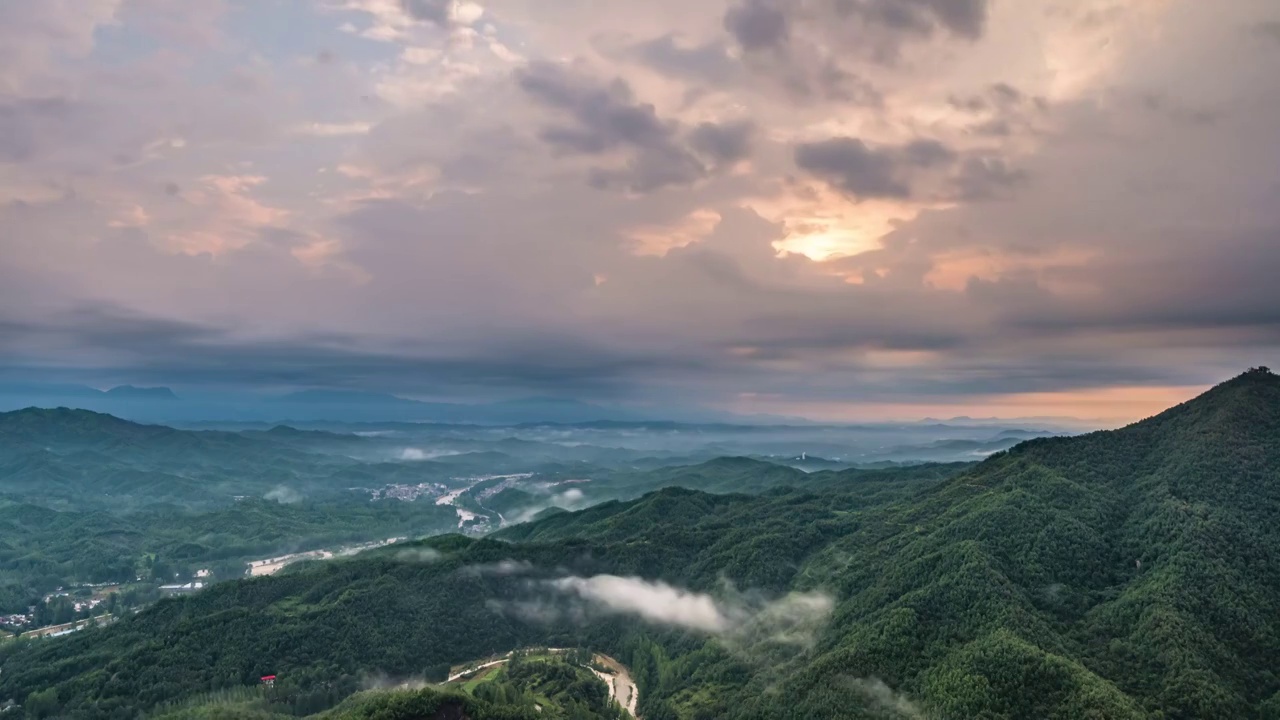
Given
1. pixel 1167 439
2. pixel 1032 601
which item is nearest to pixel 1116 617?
pixel 1032 601

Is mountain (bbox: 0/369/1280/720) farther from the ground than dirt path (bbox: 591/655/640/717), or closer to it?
farther from the ground

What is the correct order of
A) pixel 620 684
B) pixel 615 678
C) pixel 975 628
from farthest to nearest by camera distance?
pixel 615 678 → pixel 620 684 → pixel 975 628

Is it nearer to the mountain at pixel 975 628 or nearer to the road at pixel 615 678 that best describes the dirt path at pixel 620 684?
the road at pixel 615 678

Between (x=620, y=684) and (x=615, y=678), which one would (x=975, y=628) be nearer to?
(x=620, y=684)

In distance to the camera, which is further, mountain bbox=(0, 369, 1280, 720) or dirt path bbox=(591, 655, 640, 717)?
dirt path bbox=(591, 655, 640, 717)

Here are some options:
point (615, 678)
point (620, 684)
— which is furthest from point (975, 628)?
point (615, 678)

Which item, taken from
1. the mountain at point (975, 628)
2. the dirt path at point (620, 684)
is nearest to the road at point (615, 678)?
the dirt path at point (620, 684)

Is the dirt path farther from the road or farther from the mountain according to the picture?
the mountain

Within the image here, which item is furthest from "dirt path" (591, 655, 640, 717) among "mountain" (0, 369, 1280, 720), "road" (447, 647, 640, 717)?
"mountain" (0, 369, 1280, 720)

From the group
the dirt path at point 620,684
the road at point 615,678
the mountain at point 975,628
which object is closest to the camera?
the mountain at point 975,628

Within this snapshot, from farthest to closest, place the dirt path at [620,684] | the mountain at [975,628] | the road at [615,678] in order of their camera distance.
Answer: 1. the road at [615,678]
2. the dirt path at [620,684]
3. the mountain at [975,628]
